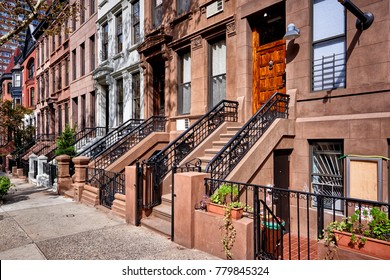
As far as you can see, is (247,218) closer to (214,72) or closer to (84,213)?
(84,213)

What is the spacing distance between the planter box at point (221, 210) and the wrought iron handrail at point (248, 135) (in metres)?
1.28

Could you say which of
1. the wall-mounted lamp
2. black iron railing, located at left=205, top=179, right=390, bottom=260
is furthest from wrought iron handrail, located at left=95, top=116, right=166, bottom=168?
the wall-mounted lamp

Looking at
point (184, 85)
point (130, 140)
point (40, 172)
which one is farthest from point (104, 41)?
point (130, 140)

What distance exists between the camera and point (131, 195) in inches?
296

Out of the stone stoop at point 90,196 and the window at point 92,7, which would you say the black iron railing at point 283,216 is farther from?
the window at point 92,7

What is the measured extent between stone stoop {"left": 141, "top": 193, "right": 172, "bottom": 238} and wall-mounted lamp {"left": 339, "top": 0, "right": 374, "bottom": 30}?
6.16 m

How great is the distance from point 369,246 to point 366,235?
0.45 feet

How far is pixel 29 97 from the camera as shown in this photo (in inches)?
1363

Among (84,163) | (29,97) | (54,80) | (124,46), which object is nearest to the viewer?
(84,163)

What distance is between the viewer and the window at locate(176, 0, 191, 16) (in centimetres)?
1190

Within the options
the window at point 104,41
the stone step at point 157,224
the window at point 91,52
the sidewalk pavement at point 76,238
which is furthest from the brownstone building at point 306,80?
the window at point 91,52

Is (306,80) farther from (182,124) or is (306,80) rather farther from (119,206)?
(119,206)
